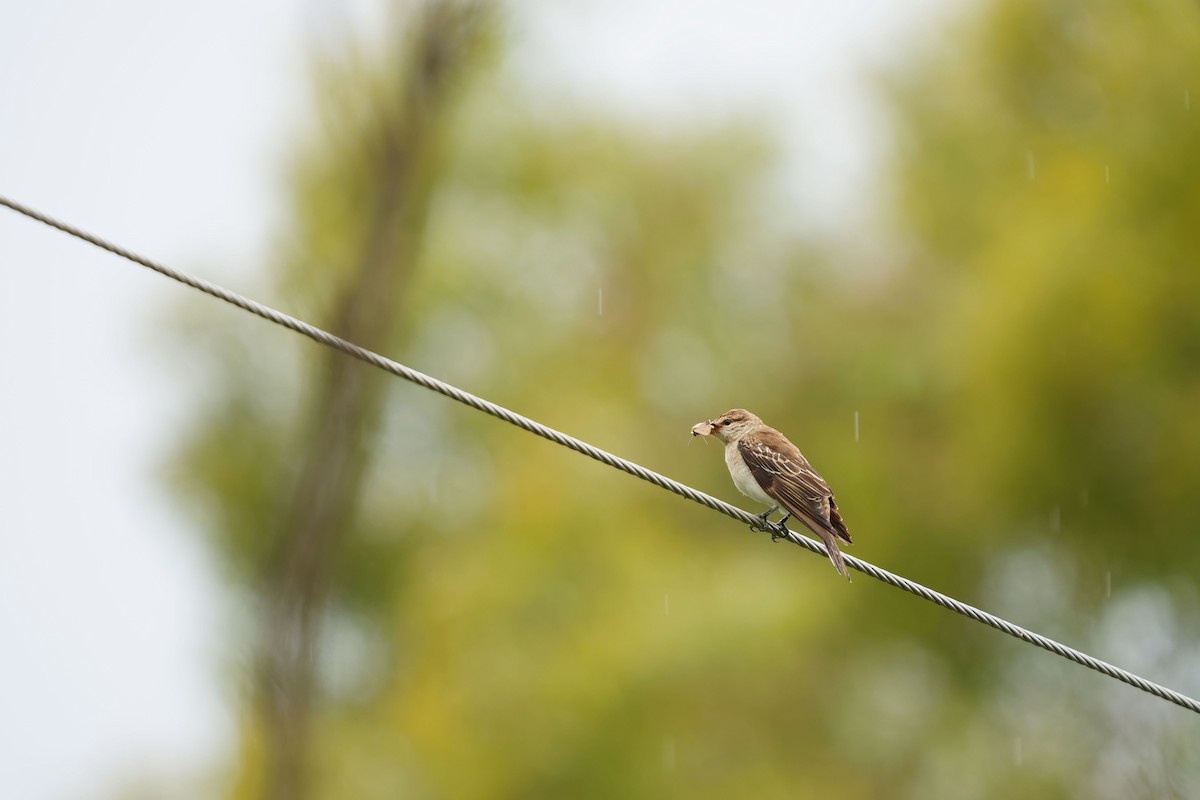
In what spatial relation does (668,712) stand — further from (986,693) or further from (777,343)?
(777,343)

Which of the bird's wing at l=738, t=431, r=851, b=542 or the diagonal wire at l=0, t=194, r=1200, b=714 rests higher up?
the diagonal wire at l=0, t=194, r=1200, b=714

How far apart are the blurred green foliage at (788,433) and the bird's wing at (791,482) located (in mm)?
2499

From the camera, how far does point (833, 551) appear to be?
5.51 metres

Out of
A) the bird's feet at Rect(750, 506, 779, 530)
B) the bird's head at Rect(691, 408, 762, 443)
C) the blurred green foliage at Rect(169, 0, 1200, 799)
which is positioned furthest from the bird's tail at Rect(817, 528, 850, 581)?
the blurred green foliage at Rect(169, 0, 1200, 799)

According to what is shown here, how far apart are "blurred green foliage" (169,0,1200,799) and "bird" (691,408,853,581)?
2.50 meters

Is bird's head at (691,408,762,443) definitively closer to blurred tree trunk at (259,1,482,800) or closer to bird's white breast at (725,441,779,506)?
bird's white breast at (725,441,779,506)

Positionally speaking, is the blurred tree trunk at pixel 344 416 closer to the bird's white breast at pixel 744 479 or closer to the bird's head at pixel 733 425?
the bird's white breast at pixel 744 479

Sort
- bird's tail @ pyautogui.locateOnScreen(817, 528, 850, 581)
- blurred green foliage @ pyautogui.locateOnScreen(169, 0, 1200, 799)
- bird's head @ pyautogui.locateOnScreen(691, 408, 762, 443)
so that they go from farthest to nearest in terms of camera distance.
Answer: blurred green foliage @ pyautogui.locateOnScreen(169, 0, 1200, 799) → bird's head @ pyautogui.locateOnScreen(691, 408, 762, 443) → bird's tail @ pyautogui.locateOnScreen(817, 528, 850, 581)

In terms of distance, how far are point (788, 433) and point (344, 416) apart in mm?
14715

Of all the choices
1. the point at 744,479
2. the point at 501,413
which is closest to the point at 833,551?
the point at 744,479

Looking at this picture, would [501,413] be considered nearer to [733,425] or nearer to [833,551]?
[833,551]

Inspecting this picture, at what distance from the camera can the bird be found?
619 centimetres

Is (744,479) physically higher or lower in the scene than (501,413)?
lower

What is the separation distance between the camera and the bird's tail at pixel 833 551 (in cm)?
533
